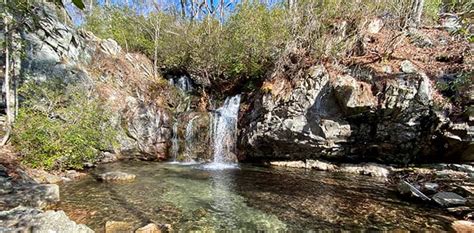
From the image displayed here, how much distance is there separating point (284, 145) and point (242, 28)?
6755 millimetres

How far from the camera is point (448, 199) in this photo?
250 inches

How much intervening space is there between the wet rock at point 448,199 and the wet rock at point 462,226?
1213 millimetres

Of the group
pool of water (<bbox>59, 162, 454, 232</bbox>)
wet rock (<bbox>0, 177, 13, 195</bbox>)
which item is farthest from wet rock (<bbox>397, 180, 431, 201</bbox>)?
wet rock (<bbox>0, 177, 13, 195</bbox>)

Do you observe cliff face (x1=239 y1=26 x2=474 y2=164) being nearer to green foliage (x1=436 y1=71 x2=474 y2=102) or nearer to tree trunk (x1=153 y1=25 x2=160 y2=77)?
green foliage (x1=436 y1=71 x2=474 y2=102)

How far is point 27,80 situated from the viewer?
9.84 meters

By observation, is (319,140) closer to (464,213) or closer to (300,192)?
(300,192)

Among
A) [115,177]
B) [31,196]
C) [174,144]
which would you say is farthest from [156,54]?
[31,196]

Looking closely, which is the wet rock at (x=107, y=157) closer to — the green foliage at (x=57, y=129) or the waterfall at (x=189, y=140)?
the green foliage at (x=57, y=129)

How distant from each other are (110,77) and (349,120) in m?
12.2

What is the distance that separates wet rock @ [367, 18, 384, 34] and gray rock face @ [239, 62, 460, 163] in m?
3.66

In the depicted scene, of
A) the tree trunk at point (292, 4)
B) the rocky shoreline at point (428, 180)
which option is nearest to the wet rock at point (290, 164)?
the rocky shoreline at point (428, 180)

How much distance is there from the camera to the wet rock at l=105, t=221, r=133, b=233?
462 cm

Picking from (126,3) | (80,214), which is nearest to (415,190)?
(80,214)

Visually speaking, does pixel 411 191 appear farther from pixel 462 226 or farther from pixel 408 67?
pixel 408 67
